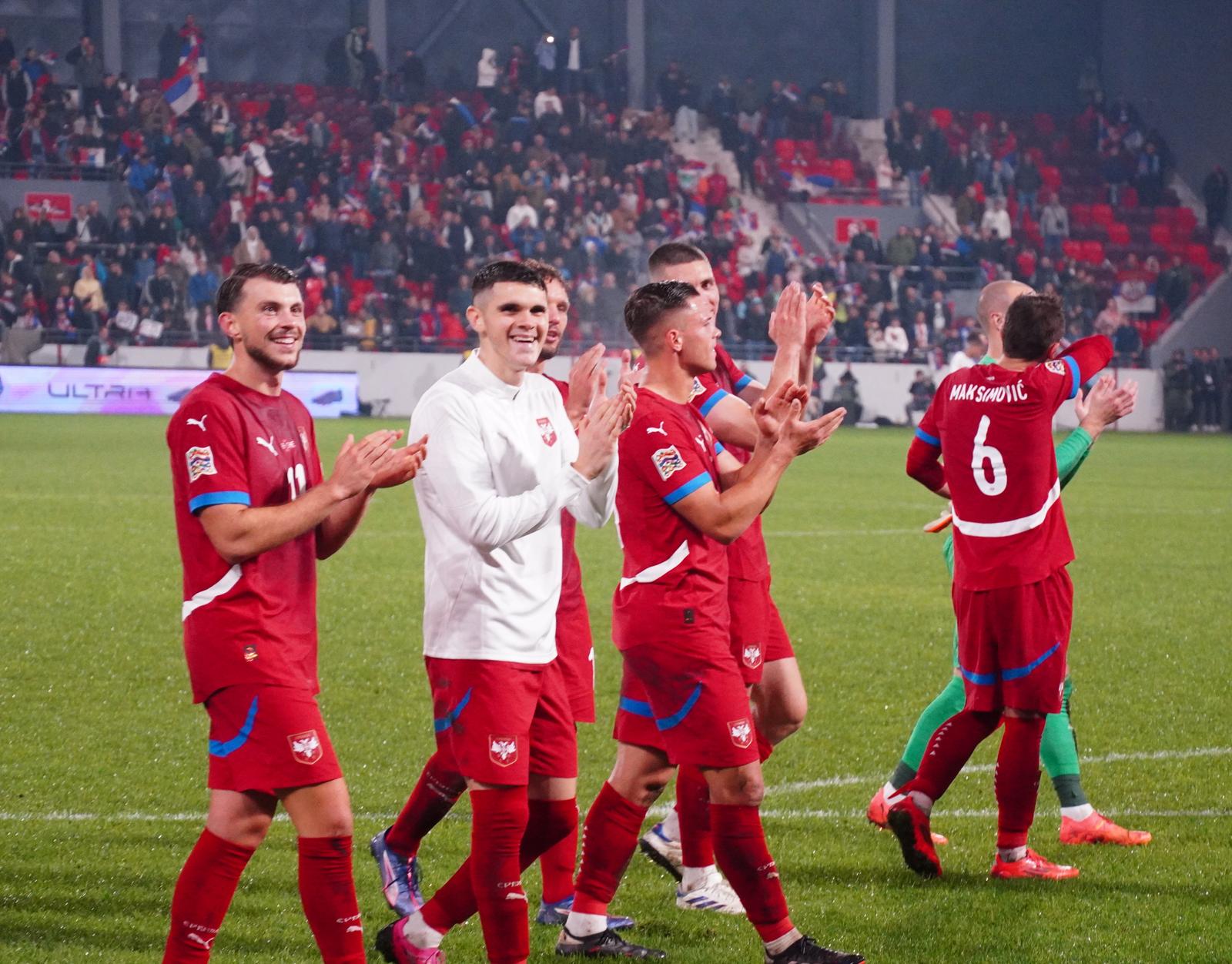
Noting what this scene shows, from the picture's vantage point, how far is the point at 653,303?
14.3 ft

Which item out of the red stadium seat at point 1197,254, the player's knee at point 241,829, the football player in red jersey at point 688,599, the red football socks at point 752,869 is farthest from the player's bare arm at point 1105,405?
the red stadium seat at point 1197,254

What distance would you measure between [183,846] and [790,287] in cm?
274

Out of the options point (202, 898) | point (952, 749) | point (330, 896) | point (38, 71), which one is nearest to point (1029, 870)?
point (952, 749)

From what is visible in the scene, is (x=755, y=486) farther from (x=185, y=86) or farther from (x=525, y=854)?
(x=185, y=86)

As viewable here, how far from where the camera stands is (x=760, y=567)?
5094mm

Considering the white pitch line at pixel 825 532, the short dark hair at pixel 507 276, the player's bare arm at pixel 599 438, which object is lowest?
the white pitch line at pixel 825 532

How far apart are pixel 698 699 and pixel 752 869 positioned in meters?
0.46

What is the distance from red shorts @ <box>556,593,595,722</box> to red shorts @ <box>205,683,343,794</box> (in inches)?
43.0

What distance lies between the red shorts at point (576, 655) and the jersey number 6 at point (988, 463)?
136cm

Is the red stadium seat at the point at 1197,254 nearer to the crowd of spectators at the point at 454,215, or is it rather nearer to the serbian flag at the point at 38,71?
the crowd of spectators at the point at 454,215

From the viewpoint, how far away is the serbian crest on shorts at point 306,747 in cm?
365

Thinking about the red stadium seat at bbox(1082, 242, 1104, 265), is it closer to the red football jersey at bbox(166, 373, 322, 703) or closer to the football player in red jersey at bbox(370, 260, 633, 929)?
the football player in red jersey at bbox(370, 260, 633, 929)

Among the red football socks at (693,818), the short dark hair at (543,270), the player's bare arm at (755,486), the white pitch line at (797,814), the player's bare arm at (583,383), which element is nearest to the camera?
the player's bare arm at (755,486)

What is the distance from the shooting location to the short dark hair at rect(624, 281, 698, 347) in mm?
4352
